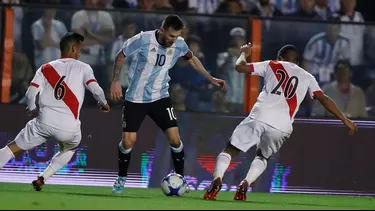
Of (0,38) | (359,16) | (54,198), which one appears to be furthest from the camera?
(359,16)

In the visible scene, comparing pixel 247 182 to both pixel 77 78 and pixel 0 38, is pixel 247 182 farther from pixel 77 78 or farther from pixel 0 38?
pixel 0 38

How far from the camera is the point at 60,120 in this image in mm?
12281

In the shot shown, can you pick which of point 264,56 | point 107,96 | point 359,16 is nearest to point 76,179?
point 107,96

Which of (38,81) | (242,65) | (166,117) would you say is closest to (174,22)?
(242,65)

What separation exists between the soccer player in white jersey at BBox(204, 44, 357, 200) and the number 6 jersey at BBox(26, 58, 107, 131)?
162cm

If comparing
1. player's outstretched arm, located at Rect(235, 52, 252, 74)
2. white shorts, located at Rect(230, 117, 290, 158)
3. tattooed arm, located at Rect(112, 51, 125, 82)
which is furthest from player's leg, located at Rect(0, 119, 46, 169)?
player's outstretched arm, located at Rect(235, 52, 252, 74)

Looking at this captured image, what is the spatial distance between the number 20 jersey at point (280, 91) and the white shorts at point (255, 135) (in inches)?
2.3

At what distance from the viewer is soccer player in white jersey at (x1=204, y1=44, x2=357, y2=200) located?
12.1 meters

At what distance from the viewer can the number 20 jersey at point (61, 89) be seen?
Result: 40.1 feet

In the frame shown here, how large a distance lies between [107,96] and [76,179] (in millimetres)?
1188

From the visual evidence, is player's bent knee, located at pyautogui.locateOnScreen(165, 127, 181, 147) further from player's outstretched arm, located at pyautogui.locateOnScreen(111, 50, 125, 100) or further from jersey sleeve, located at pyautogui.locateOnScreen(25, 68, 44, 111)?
jersey sleeve, located at pyautogui.locateOnScreen(25, 68, 44, 111)

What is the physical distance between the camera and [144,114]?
1258 centimetres

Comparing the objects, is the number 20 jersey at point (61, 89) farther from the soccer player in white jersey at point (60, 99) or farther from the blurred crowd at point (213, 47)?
the blurred crowd at point (213, 47)

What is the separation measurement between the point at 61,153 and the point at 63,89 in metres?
0.83
